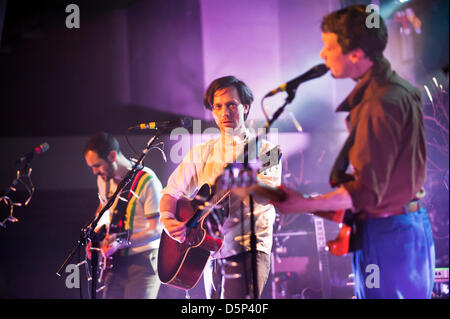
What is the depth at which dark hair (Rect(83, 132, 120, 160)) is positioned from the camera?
3.85 meters

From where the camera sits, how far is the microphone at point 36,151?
12.5 ft

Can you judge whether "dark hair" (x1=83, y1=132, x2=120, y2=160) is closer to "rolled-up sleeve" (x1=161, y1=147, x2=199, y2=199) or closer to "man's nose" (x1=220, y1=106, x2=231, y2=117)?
"rolled-up sleeve" (x1=161, y1=147, x2=199, y2=199)

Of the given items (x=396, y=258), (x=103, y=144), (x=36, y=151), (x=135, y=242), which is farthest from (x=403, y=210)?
(x=36, y=151)

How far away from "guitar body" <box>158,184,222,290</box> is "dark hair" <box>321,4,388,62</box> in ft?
4.40

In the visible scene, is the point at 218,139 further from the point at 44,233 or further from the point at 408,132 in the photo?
the point at 44,233

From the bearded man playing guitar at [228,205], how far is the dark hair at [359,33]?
98 cm

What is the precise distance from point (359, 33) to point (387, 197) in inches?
35.0

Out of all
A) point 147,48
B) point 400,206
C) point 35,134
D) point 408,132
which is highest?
point 147,48

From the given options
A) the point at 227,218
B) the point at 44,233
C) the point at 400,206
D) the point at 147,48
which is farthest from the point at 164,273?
the point at 147,48

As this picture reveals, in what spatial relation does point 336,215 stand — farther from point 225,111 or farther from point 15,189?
point 15,189

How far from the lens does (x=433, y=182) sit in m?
4.18

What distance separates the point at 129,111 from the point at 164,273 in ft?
5.39

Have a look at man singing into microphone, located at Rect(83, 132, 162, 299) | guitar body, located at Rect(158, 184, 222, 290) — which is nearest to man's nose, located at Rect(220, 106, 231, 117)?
guitar body, located at Rect(158, 184, 222, 290)

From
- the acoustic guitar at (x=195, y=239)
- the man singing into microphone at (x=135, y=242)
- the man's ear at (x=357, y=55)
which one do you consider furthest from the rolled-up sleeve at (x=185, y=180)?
the man's ear at (x=357, y=55)
